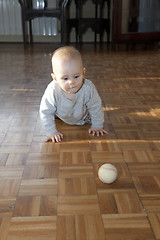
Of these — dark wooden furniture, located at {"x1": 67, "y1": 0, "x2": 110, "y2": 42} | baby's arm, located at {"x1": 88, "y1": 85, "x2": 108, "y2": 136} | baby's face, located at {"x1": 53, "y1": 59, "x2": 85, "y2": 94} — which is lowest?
baby's arm, located at {"x1": 88, "y1": 85, "x2": 108, "y2": 136}

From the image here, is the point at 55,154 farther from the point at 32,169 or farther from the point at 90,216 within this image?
the point at 90,216

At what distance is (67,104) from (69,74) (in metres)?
0.18

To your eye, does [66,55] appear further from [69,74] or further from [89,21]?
[89,21]

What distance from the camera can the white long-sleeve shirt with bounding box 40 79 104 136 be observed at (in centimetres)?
130

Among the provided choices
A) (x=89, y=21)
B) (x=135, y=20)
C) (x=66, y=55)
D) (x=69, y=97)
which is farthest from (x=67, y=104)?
(x=89, y=21)

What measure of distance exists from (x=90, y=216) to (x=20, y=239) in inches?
7.8

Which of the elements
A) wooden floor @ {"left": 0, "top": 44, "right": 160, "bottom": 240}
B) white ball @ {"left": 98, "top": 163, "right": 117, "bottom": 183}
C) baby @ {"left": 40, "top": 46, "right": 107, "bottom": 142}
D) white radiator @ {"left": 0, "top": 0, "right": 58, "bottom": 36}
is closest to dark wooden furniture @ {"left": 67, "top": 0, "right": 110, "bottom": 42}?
white radiator @ {"left": 0, "top": 0, "right": 58, "bottom": 36}

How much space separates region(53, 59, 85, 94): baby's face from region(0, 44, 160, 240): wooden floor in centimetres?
25

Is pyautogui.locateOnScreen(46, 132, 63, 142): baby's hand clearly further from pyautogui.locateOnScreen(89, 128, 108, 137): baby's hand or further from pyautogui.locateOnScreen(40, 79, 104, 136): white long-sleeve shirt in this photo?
pyautogui.locateOnScreen(89, 128, 108, 137): baby's hand

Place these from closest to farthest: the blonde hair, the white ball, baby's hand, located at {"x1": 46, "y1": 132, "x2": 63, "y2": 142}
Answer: the white ball < the blonde hair < baby's hand, located at {"x1": 46, "y1": 132, "x2": 63, "y2": 142}

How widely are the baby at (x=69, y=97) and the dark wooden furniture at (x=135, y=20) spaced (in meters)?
2.91

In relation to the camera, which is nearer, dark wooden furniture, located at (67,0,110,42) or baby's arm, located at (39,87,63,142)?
baby's arm, located at (39,87,63,142)

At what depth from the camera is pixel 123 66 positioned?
3000 mm

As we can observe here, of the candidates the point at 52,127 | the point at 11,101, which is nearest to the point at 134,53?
the point at 11,101
